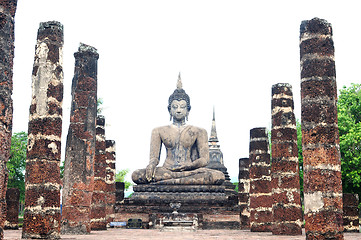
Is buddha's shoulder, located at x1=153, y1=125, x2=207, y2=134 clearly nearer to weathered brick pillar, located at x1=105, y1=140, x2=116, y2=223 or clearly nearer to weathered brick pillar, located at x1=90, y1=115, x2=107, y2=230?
weathered brick pillar, located at x1=105, y1=140, x2=116, y2=223

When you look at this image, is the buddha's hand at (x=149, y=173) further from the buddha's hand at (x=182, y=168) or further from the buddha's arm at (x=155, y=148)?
the buddha's hand at (x=182, y=168)

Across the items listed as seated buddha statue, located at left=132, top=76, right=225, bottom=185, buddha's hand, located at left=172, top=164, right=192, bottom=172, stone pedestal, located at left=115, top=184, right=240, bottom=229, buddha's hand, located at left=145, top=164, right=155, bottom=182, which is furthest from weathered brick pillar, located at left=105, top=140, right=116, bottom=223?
buddha's hand, located at left=172, top=164, right=192, bottom=172

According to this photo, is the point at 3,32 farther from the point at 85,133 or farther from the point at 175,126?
the point at 175,126

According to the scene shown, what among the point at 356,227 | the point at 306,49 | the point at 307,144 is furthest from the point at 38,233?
the point at 356,227

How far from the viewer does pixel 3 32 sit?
6109 mm

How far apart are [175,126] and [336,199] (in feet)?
38.8

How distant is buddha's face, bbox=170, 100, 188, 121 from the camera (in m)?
20.2

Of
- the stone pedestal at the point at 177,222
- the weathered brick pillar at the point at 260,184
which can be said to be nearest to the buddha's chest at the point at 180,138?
the weathered brick pillar at the point at 260,184

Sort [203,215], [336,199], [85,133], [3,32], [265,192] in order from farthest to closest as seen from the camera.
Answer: [203,215]
[265,192]
[85,133]
[336,199]
[3,32]

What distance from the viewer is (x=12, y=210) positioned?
14.8 metres

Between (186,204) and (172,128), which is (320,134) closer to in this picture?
(186,204)

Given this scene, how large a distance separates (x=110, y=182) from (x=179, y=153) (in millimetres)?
3196

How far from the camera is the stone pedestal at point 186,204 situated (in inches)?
685

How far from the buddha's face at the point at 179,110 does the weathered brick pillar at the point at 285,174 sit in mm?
7252
